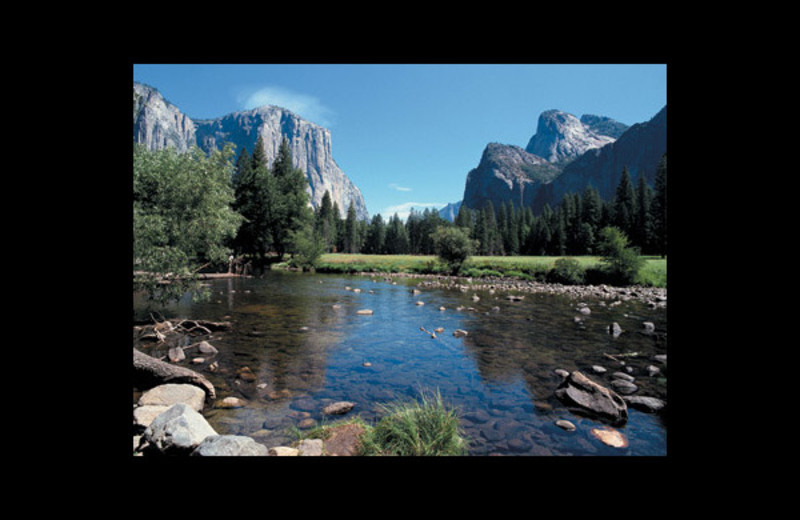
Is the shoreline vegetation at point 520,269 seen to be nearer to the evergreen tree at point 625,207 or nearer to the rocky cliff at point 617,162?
the evergreen tree at point 625,207

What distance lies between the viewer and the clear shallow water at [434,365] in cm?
503

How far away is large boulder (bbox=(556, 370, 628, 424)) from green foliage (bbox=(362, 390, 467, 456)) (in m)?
2.71

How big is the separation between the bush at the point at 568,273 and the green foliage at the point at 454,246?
1074cm

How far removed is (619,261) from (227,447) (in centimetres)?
3359

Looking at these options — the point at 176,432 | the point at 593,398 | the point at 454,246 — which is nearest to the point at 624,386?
the point at 593,398

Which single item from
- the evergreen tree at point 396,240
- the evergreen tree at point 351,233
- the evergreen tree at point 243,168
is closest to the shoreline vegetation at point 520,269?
the evergreen tree at point 243,168

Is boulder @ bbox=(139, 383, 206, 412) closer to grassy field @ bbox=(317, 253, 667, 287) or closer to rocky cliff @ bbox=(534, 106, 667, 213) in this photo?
grassy field @ bbox=(317, 253, 667, 287)

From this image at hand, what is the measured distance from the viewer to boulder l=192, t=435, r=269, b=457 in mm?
3342

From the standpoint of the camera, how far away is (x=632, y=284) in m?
28.6
